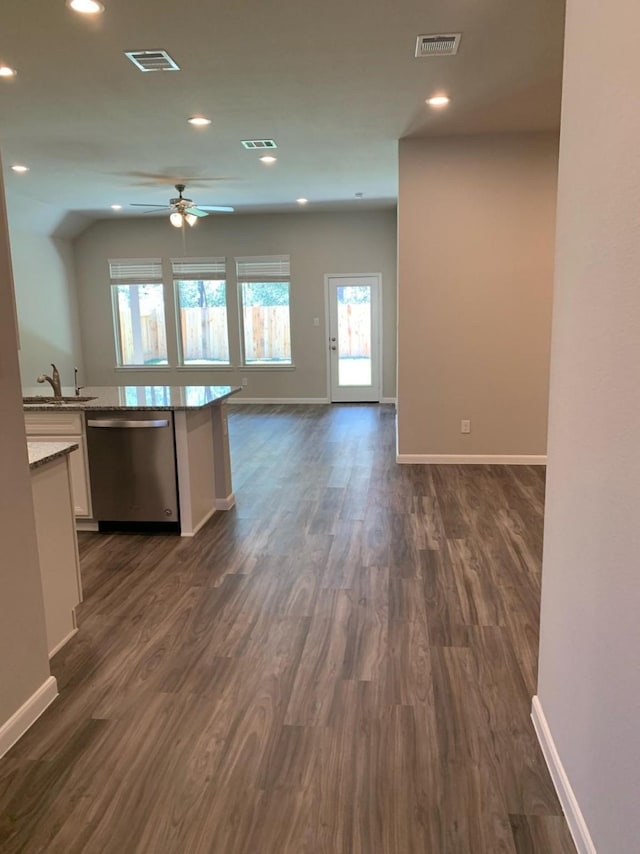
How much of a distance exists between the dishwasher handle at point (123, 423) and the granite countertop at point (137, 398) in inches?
3.5

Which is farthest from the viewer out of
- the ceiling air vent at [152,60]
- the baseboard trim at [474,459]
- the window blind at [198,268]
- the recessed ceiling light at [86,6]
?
the window blind at [198,268]

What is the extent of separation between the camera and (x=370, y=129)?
5094 millimetres

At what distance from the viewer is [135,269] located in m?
10.0

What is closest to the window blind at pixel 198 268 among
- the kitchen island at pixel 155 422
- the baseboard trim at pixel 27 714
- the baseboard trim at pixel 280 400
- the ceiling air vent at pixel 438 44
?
the baseboard trim at pixel 280 400

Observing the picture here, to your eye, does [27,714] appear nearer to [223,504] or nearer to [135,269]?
[223,504]

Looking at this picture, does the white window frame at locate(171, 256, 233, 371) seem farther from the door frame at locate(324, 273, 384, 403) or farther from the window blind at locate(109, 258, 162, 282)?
the door frame at locate(324, 273, 384, 403)

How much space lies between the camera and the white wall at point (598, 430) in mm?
1302

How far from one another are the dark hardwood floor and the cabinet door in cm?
22

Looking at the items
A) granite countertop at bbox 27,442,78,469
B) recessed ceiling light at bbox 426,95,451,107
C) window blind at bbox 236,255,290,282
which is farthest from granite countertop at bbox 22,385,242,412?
window blind at bbox 236,255,290,282

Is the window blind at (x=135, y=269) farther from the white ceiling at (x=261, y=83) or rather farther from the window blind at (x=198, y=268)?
the white ceiling at (x=261, y=83)

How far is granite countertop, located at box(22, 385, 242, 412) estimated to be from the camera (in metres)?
3.99

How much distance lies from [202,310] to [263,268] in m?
1.23

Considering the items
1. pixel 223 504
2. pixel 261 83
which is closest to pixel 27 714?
pixel 223 504

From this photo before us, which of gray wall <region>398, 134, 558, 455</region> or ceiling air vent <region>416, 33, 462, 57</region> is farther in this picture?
gray wall <region>398, 134, 558, 455</region>
